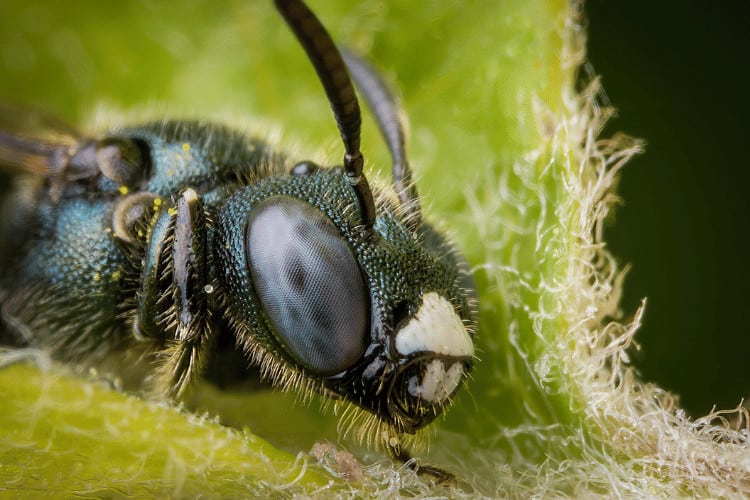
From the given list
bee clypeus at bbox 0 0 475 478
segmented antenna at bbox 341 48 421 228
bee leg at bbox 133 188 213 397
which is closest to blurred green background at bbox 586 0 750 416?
segmented antenna at bbox 341 48 421 228

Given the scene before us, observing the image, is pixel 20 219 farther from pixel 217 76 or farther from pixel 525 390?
pixel 525 390

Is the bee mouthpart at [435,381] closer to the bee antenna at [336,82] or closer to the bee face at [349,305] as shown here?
the bee face at [349,305]

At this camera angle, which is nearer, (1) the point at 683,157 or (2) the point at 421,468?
(2) the point at 421,468

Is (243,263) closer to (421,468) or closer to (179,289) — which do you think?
(179,289)

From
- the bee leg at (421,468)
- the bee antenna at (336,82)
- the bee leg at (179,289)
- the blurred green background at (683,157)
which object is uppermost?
the blurred green background at (683,157)

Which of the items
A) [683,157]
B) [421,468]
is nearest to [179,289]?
[421,468]

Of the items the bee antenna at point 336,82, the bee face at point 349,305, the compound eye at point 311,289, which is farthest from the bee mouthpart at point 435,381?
the bee antenna at point 336,82
